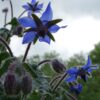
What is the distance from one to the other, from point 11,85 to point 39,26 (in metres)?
0.20

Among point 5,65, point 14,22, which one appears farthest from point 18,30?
point 5,65

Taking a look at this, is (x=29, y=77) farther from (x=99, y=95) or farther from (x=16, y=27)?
(x=99, y=95)

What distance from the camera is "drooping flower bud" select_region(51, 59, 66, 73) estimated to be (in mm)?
1466

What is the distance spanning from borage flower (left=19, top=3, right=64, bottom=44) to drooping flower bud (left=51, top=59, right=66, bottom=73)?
0.12m

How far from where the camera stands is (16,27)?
5.12 feet

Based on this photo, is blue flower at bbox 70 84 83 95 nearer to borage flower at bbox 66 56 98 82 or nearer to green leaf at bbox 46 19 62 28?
borage flower at bbox 66 56 98 82

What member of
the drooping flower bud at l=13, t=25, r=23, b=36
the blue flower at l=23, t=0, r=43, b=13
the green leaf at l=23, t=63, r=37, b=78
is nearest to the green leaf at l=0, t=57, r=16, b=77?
the green leaf at l=23, t=63, r=37, b=78

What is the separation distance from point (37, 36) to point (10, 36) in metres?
0.27

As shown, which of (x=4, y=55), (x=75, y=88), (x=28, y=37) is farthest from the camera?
(x=75, y=88)

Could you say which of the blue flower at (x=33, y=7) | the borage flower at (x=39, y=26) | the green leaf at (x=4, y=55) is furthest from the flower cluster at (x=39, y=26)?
the blue flower at (x=33, y=7)

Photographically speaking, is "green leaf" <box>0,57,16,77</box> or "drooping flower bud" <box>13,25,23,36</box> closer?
"green leaf" <box>0,57,16,77</box>

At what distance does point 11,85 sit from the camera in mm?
1214

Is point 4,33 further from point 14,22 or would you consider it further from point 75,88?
point 75,88

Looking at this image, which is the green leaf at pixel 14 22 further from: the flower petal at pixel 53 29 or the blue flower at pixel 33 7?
the blue flower at pixel 33 7
